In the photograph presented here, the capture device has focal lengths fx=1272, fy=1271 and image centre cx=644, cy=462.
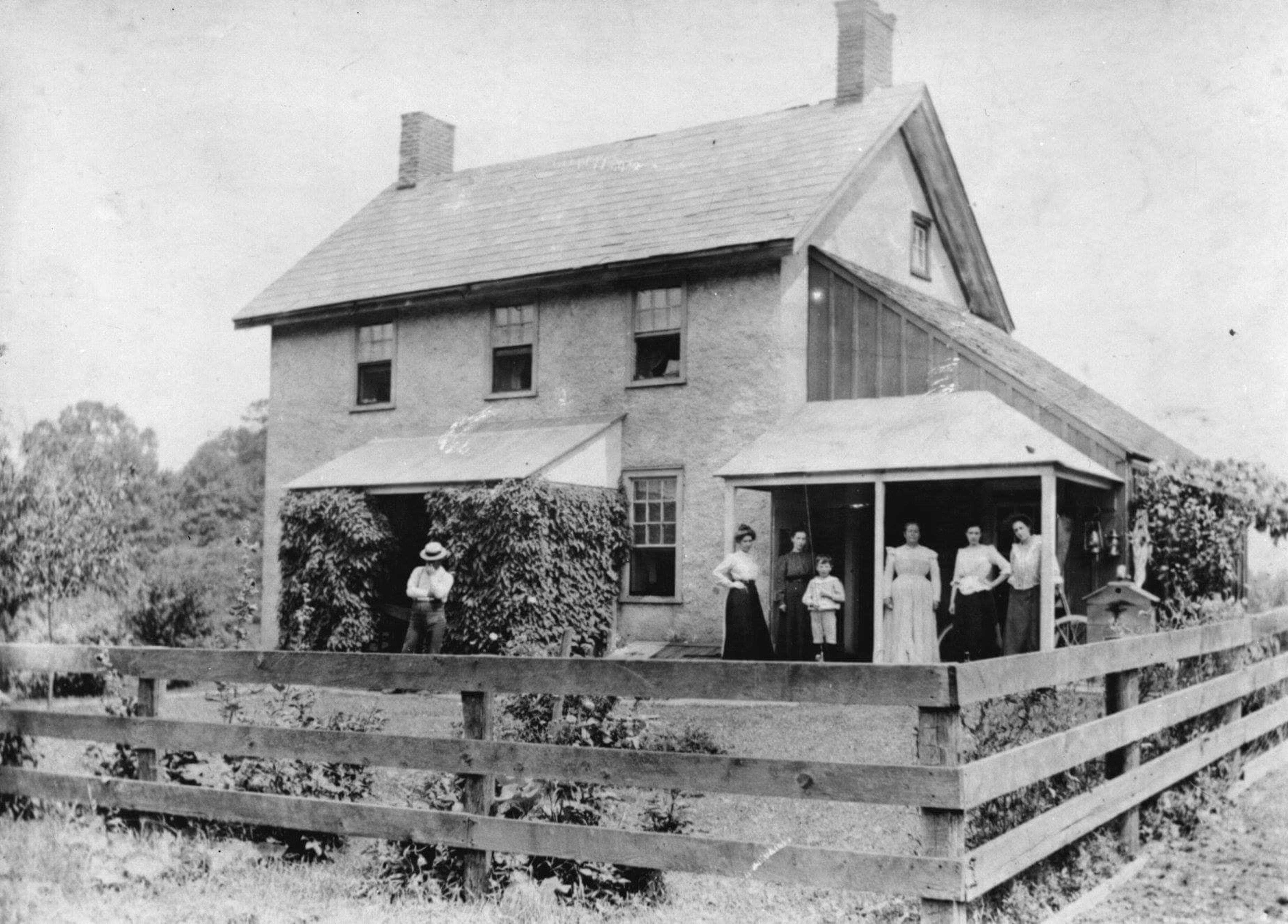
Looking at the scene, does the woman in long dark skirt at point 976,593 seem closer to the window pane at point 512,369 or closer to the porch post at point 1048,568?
the porch post at point 1048,568

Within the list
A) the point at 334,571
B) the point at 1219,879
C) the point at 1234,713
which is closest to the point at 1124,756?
the point at 1219,879

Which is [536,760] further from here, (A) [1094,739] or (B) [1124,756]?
(B) [1124,756]

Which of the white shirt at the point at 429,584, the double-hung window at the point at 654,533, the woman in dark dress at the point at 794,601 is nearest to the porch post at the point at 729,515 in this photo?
the woman in dark dress at the point at 794,601

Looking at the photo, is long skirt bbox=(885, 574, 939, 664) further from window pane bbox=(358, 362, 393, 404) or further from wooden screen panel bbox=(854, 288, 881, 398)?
window pane bbox=(358, 362, 393, 404)

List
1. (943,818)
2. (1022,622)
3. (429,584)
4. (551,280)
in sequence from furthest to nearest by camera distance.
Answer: (551,280) → (429,584) → (1022,622) → (943,818)

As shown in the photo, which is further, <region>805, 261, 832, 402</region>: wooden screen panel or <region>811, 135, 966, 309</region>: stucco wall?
<region>811, 135, 966, 309</region>: stucco wall

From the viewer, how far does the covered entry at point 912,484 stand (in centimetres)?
1345

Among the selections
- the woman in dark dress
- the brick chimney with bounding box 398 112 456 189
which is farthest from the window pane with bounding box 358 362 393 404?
the woman in dark dress

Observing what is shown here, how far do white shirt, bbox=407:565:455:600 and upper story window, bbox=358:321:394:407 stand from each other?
4.92 m

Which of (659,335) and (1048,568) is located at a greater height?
(659,335)

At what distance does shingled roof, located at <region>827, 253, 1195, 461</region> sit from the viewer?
15062 mm

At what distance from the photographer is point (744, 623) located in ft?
45.1

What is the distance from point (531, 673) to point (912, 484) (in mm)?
11041

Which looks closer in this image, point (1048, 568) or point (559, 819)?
point (559, 819)
